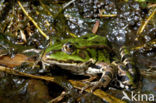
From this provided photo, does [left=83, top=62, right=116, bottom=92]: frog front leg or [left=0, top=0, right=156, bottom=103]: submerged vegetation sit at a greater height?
[left=0, top=0, right=156, bottom=103]: submerged vegetation

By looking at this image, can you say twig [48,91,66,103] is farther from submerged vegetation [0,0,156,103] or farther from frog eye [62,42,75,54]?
frog eye [62,42,75,54]

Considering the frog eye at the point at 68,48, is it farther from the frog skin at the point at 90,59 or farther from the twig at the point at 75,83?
the twig at the point at 75,83

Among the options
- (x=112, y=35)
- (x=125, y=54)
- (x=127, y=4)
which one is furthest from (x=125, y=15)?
(x=125, y=54)

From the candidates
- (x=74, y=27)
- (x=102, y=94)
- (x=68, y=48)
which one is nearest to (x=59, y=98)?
(x=102, y=94)

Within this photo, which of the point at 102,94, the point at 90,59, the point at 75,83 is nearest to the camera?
the point at 102,94

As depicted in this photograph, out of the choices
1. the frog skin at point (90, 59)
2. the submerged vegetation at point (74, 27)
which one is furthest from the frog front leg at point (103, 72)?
the submerged vegetation at point (74, 27)

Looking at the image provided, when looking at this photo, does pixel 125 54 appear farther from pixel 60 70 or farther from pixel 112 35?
pixel 60 70

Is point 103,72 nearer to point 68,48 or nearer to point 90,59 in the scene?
point 90,59

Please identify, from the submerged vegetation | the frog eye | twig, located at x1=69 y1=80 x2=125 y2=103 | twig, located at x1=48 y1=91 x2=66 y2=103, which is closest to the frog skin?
the frog eye
